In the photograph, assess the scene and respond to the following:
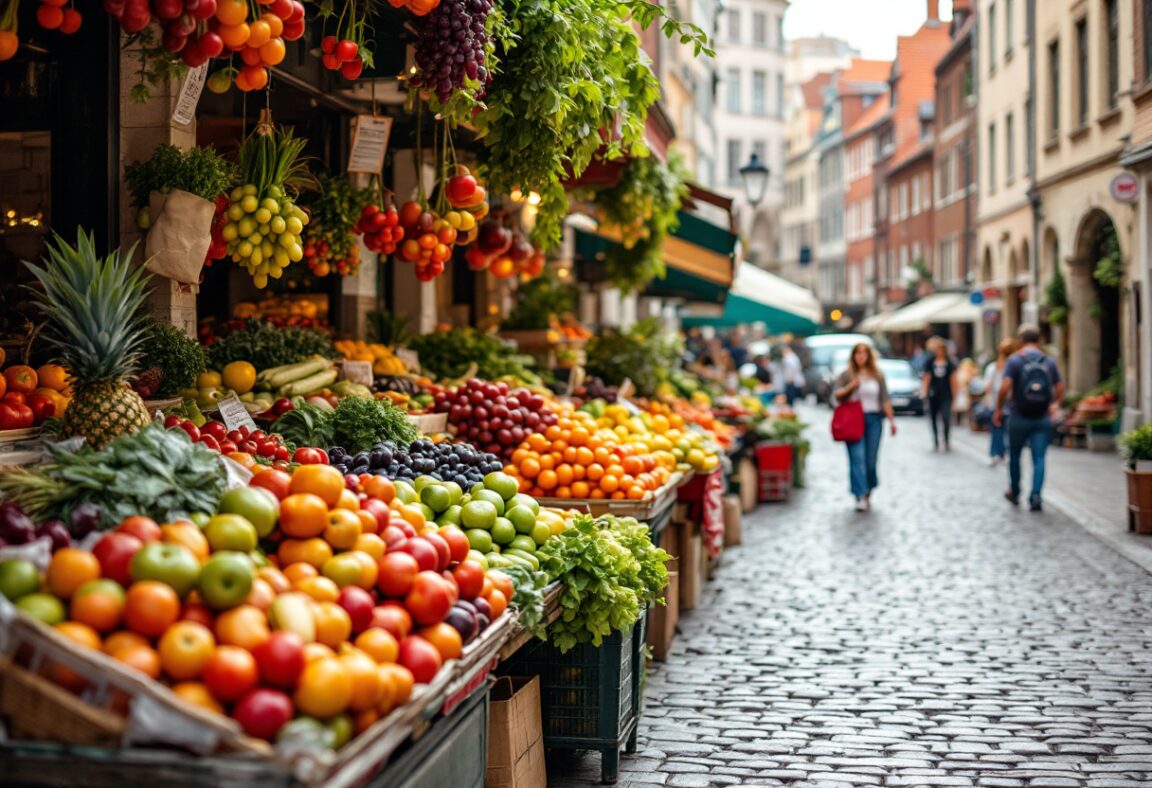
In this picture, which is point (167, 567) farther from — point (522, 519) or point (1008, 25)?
point (1008, 25)

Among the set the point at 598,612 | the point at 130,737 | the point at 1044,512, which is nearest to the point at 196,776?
the point at 130,737

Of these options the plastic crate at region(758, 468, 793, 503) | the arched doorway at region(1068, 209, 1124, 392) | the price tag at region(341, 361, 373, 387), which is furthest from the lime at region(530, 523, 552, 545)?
the arched doorway at region(1068, 209, 1124, 392)

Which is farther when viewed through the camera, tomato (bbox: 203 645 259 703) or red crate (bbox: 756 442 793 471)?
red crate (bbox: 756 442 793 471)

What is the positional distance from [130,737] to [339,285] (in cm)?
844

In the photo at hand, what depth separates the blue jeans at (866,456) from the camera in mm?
15062

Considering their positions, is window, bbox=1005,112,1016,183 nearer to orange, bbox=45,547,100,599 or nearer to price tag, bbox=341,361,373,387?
price tag, bbox=341,361,373,387

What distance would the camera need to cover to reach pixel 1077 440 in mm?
23578

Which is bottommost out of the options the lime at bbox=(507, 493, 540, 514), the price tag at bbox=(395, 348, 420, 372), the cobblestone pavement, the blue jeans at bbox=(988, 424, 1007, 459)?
the cobblestone pavement

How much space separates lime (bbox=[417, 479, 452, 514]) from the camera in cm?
577

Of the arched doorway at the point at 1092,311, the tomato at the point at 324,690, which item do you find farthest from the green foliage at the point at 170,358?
the arched doorway at the point at 1092,311

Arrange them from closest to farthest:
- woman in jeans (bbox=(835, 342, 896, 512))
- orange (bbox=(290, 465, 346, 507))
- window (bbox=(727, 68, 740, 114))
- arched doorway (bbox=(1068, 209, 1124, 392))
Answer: orange (bbox=(290, 465, 346, 507))
woman in jeans (bbox=(835, 342, 896, 512))
arched doorway (bbox=(1068, 209, 1124, 392))
window (bbox=(727, 68, 740, 114))

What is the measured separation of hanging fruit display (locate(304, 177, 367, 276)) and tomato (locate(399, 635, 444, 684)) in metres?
4.81

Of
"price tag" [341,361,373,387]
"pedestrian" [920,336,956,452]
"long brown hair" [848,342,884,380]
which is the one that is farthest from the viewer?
"pedestrian" [920,336,956,452]

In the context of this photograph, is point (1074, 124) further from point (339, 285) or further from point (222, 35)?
point (222, 35)
